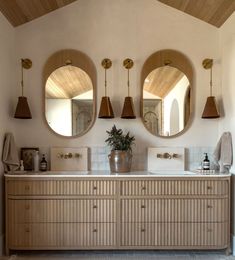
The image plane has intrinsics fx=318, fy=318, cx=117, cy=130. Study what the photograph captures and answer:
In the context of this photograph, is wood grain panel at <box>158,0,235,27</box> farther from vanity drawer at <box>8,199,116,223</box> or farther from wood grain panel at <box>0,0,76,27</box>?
vanity drawer at <box>8,199,116,223</box>

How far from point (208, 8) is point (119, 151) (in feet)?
5.70

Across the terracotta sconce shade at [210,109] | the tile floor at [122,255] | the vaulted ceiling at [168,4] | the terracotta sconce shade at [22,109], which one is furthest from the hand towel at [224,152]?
the terracotta sconce shade at [22,109]

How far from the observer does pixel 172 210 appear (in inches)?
122

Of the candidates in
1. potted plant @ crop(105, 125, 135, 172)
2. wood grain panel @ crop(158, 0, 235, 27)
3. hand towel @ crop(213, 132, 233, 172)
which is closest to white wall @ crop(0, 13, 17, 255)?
potted plant @ crop(105, 125, 135, 172)

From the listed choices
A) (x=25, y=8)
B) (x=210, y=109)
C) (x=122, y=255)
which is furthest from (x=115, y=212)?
(x=25, y=8)

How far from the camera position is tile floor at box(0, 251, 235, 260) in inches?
122

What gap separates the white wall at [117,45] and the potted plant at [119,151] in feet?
0.59

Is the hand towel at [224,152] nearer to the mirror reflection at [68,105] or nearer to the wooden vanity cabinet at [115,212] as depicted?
the wooden vanity cabinet at [115,212]

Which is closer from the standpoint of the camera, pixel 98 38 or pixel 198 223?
pixel 198 223

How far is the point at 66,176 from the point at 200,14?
2.24m

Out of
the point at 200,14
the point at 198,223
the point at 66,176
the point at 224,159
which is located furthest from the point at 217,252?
the point at 200,14

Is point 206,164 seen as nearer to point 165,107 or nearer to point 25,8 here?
point 165,107

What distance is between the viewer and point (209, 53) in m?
3.58

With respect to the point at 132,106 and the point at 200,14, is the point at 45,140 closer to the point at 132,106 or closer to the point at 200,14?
the point at 132,106
